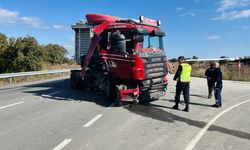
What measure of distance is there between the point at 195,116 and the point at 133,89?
8.38ft

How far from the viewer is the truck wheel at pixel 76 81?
1577 cm

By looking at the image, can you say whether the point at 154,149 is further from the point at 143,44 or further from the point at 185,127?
the point at 143,44

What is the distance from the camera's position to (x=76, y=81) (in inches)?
628

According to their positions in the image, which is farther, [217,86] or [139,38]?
[217,86]

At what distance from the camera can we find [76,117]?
365 inches

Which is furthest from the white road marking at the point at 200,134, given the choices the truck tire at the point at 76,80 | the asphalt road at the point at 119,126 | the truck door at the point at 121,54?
the truck tire at the point at 76,80

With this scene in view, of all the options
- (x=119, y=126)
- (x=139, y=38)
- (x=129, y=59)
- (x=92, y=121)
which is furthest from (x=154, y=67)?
(x=119, y=126)

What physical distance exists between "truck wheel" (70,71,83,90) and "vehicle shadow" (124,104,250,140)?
5.20 meters

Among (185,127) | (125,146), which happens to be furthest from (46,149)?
(185,127)

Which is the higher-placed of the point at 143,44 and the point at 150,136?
the point at 143,44

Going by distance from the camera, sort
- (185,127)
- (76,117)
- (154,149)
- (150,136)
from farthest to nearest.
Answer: (76,117), (185,127), (150,136), (154,149)

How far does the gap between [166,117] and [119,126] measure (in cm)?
183

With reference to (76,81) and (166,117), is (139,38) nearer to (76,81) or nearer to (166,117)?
(166,117)

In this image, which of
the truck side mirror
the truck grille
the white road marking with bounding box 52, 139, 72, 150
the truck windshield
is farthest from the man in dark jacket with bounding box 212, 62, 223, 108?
the white road marking with bounding box 52, 139, 72, 150
